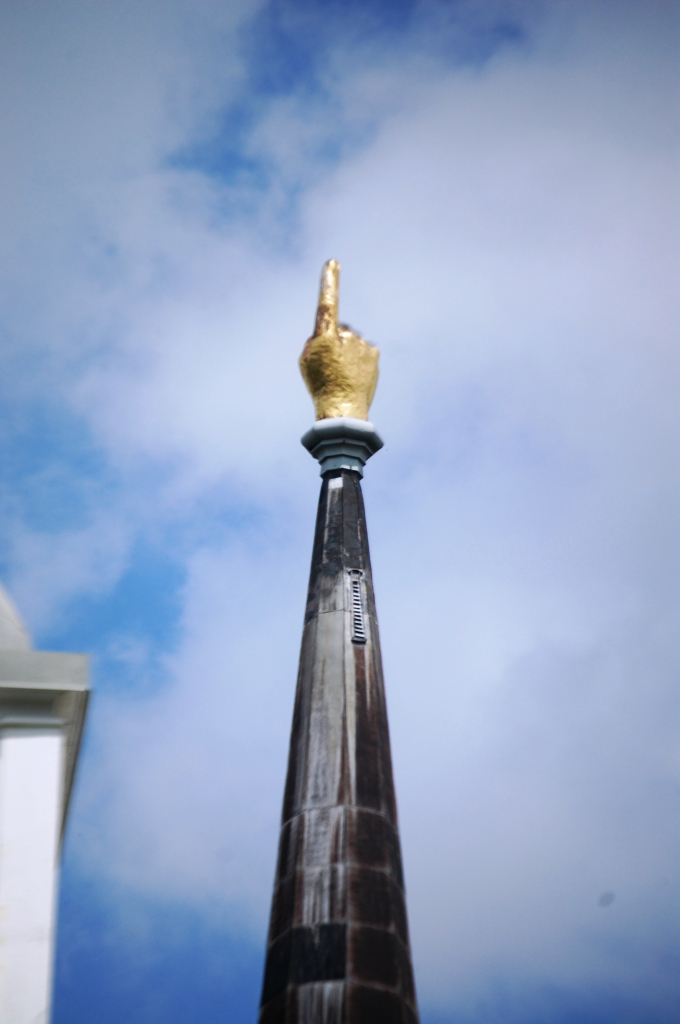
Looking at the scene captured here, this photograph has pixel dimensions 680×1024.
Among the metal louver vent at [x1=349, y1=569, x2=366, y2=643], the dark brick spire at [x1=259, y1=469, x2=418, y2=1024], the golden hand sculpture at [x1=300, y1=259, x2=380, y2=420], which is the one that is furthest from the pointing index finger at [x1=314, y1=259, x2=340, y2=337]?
the metal louver vent at [x1=349, y1=569, x2=366, y2=643]

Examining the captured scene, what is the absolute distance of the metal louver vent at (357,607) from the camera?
14.1 meters

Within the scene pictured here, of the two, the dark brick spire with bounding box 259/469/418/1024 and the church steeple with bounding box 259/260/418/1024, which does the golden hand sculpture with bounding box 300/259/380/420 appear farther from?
the dark brick spire with bounding box 259/469/418/1024

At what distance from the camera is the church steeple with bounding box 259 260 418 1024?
36.1 ft

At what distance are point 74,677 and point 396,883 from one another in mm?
4488

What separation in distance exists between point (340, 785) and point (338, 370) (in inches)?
249

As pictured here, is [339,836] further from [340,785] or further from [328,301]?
[328,301]

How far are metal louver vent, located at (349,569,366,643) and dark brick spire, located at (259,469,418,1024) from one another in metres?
0.02

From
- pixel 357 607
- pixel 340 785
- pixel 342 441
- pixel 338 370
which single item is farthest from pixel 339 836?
pixel 338 370

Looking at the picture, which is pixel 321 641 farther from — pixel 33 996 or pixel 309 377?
pixel 33 996

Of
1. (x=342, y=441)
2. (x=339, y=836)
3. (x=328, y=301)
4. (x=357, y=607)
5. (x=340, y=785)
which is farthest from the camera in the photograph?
(x=328, y=301)

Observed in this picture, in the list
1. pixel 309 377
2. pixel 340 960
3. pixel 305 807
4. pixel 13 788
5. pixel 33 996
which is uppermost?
pixel 309 377

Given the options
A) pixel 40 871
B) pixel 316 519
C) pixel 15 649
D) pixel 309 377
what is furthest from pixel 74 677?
pixel 309 377

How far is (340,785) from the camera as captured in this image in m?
12.5

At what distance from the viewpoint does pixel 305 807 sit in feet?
41.0
